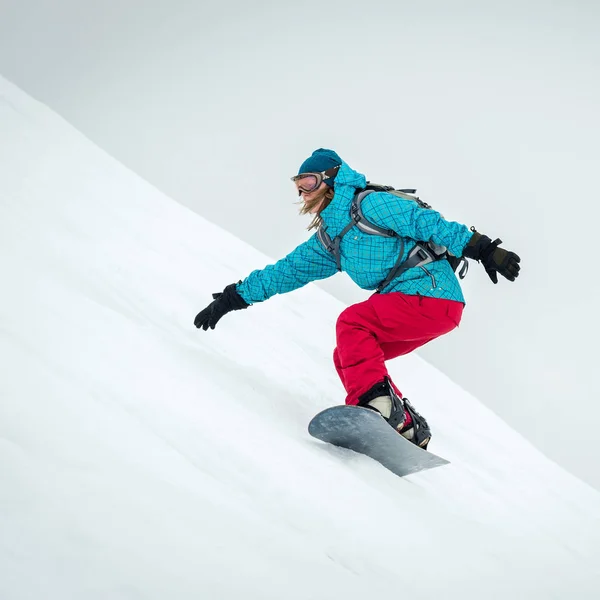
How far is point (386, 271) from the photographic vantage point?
11.1 ft

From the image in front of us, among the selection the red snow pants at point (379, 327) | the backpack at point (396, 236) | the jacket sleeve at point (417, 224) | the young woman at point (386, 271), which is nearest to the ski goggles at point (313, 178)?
the young woman at point (386, 271)

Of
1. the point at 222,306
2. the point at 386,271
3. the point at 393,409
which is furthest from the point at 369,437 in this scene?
the point at 222,306

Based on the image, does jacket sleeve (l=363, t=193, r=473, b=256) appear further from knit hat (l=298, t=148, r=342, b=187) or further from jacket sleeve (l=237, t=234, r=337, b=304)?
jacket sleeve (l=237, t=234, r=337, b=304)

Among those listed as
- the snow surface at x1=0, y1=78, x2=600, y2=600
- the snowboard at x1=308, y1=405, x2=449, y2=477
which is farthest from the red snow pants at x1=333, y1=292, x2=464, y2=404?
the snow surface at x1=0, y1=78, x2=600, y2=600

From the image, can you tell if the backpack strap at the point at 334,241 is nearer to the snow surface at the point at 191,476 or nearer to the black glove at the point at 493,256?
the black glove at the point at 493,256

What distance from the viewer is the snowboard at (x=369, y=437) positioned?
9.39 feet

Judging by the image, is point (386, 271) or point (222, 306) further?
point (222, 306)

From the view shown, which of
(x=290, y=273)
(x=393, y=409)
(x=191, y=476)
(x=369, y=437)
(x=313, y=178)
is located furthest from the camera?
(x=290, y=273)

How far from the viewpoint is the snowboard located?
9.39 feet

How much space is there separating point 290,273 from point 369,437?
3.97 feet

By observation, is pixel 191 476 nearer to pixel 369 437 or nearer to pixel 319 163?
pixel 369 437

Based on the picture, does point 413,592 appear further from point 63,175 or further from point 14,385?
point 63,175

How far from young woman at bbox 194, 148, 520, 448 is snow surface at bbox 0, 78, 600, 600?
0.38 metres

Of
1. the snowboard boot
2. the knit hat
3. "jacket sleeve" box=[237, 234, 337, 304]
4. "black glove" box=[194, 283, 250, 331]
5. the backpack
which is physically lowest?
the snowboard boot
